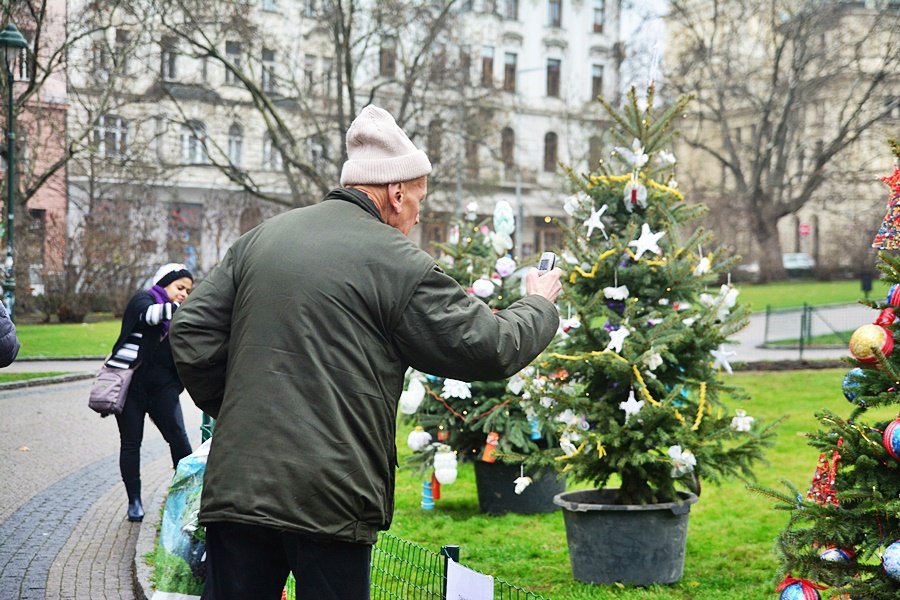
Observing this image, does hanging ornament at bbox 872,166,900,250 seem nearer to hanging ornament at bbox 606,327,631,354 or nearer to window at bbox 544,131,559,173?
hanging ornament at bbox 606,327,631,354

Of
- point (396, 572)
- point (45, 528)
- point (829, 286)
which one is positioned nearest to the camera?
point (396, 572)

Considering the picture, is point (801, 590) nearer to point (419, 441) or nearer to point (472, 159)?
point (419, 441)

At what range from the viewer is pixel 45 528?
27.5ft

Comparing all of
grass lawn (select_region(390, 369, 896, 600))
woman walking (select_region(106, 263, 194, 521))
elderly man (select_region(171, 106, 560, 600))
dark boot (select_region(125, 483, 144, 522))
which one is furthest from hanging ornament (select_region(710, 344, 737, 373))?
dark boot (select_region(125, 483, 144, 522))

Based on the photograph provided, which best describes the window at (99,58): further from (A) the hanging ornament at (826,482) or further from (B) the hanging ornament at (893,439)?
(B) the hanging ornament at (893,439)

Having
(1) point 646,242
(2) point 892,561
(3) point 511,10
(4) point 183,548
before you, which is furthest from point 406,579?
(3) point 511,10

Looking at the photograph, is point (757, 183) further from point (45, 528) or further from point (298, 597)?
point (298, 597)

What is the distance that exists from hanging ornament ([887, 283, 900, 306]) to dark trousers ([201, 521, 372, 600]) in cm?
287

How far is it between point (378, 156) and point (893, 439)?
2.56m

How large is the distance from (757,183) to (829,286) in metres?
4.70

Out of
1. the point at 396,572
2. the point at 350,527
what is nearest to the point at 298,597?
the point at 350,527

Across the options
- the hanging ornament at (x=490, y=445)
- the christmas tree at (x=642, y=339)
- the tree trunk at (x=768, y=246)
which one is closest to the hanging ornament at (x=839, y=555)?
the christmas tree at (x=642, y=339)

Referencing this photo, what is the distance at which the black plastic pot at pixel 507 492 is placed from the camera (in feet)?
31.4

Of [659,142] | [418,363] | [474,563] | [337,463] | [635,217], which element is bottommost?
[474,563]
